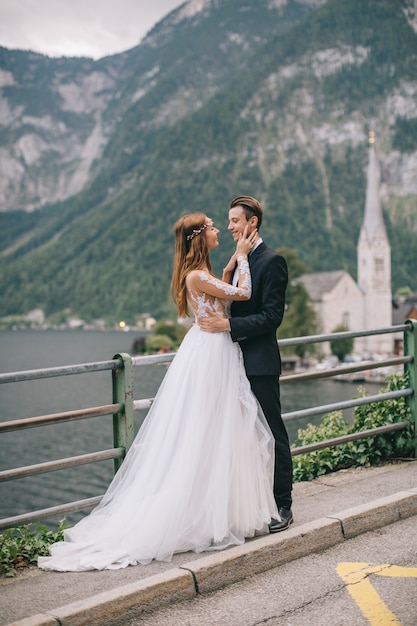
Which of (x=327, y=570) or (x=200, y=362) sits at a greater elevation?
(x=200, y=362)

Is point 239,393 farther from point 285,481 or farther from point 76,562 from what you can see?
point 76,562

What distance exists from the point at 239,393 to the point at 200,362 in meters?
0.35

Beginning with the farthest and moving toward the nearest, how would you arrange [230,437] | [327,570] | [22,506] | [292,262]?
[292,262]
[22,506]
[230,437]
[327,570]

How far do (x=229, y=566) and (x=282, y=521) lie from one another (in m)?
0.75

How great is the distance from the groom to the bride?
79mm

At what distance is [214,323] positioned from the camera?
5.44m

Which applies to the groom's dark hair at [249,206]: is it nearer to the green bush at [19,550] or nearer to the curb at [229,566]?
the curb at [229,566]

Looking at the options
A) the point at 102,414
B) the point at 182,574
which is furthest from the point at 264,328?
the point at 182,574

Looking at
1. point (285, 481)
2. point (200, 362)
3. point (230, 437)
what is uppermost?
point (200, 362)

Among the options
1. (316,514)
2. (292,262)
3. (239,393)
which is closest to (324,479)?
(316,514)

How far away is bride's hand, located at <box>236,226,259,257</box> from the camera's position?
17.9 feet

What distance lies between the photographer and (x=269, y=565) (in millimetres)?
4980

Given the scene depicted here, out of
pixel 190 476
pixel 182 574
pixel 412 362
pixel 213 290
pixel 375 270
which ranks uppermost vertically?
pixel 375 270

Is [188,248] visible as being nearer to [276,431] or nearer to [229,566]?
[276,431]
